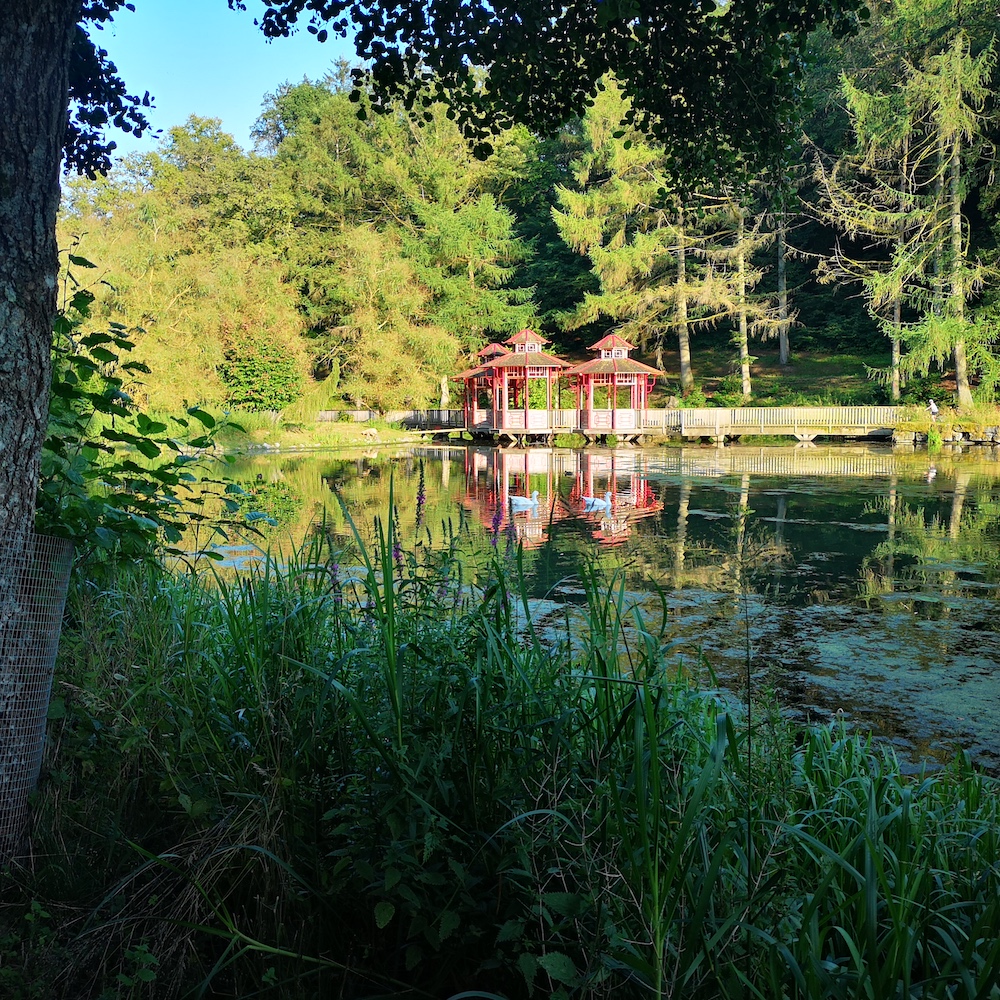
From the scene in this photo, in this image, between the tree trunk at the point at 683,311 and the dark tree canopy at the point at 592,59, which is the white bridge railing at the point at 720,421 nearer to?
the tree trunk at the point at 683,311

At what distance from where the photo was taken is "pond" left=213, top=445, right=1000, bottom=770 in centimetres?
474

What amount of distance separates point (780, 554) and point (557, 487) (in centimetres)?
1399

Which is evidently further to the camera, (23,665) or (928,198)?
(928,198)

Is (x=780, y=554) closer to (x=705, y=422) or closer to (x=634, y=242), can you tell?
(x=705, y=422)

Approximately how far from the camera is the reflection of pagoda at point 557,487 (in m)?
11.3

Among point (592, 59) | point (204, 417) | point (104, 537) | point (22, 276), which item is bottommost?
point (104, 537)

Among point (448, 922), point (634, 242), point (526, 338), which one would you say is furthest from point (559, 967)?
point (634, 242)

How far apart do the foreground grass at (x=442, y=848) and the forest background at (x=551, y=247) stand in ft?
69.1

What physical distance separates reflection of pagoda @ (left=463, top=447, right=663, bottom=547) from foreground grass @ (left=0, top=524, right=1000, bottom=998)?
116cm

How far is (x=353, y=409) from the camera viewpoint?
35.9 m

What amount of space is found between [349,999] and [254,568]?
2071 millimetres

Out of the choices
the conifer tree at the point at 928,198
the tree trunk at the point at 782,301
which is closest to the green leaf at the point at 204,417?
the conifer tree at the point at 928,198

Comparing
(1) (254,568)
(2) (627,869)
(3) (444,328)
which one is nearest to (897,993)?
(2) (627,869)

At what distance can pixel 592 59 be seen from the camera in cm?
435
